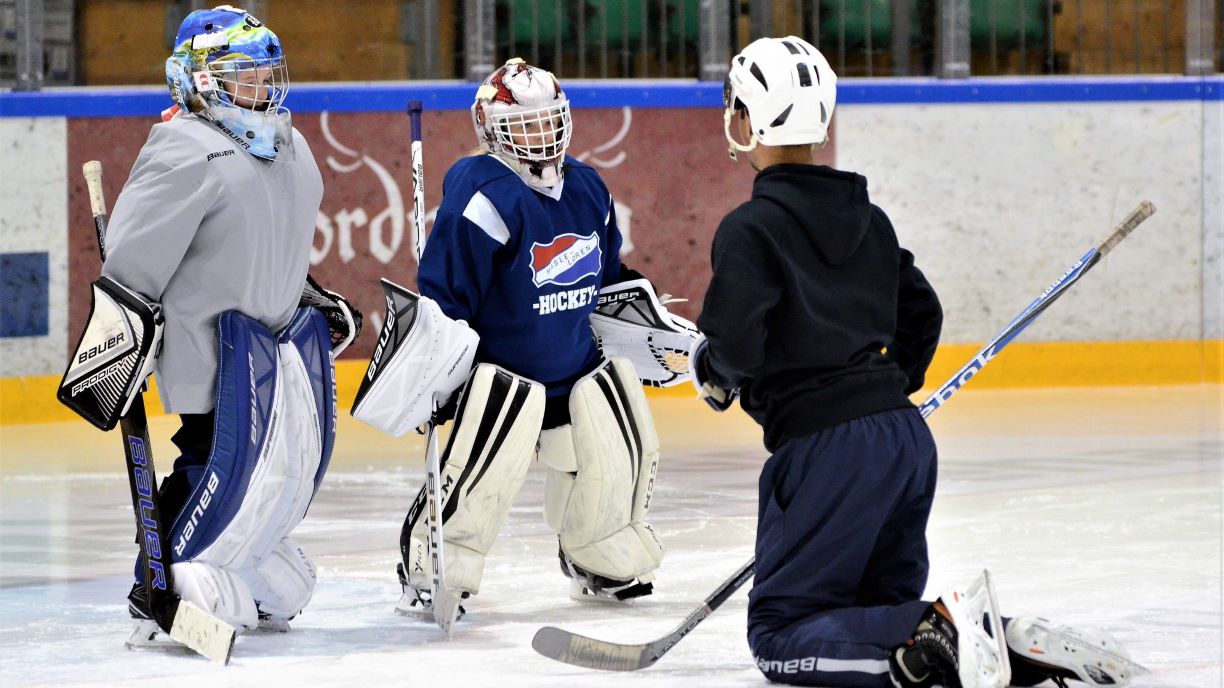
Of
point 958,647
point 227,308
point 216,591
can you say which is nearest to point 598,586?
point 216,591

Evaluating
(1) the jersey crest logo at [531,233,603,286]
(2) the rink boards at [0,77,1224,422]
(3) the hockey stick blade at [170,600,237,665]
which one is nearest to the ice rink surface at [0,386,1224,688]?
(3) the hockey stick blade at [170,600,237,665]

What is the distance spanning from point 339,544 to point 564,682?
192cm

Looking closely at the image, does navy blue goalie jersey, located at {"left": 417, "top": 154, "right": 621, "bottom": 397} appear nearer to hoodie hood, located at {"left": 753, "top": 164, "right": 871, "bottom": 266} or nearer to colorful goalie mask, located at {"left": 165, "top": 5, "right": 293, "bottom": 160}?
colorful goalie mask, located at {"left": 165, "top": 5, "right": 293, "bottom": 160}

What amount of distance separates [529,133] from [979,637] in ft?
5.69

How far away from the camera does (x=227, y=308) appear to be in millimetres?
4070

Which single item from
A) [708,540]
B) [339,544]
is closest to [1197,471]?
[708,540]

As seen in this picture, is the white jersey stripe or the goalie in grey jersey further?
the white jersey stripe

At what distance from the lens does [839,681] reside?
3469 mm

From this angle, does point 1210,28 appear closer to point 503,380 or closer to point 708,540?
point 708,540

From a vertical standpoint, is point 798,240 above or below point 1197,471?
above

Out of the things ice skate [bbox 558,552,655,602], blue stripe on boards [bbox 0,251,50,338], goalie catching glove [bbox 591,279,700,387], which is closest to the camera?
ice skate [bbox 558,552,655,602]

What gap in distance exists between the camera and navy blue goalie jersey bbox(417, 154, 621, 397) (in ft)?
14.5

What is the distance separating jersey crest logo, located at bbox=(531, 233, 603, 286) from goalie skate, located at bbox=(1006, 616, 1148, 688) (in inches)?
58.7

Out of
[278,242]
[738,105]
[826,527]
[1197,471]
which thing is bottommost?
[1197,471]
